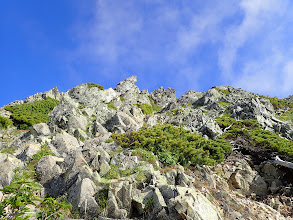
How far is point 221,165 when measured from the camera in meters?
13.8

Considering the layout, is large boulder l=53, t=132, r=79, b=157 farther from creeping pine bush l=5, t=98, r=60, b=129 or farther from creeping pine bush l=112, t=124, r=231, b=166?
creeping pine bush l=5, t=98, r=60, b=129

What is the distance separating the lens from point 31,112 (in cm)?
3909

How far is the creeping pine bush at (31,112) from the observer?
3190 cm

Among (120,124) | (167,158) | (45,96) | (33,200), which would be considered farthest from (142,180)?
(45,96)

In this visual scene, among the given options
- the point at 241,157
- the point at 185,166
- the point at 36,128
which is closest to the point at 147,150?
the point at 185,166

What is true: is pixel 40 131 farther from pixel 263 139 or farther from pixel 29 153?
pixel 263 139

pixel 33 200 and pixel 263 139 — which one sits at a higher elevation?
pixel 263 139

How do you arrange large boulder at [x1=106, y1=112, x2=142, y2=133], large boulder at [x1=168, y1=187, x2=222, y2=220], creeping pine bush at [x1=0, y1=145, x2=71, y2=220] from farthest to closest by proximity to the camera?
1. large boulder at [x1=106, y1=112, x2=142, y2=133]
2. large boulder at [x1=168, y1=187, x2=222, y2=220]
3. creeping pine bush at [x1=0, y1=145, x2=71, y2=220]

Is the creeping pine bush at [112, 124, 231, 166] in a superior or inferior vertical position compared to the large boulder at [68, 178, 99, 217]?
superior

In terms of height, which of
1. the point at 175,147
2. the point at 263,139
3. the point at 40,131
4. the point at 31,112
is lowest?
the point at 175,147

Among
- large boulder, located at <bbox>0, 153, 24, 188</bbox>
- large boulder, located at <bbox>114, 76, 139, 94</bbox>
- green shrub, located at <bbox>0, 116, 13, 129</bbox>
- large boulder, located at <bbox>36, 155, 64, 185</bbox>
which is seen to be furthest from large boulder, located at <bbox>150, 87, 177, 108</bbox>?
large boulder, located at <bbox>0, 153, 24, 188</bbox>

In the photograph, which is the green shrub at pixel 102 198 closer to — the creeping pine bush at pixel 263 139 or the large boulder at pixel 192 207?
the large boulder at pixel 192 207

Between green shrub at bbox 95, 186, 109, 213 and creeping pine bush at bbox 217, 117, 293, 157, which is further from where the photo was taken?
creeping pine bush at bbox 217, 117, 293, 157

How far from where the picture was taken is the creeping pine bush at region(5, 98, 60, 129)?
105 feet
